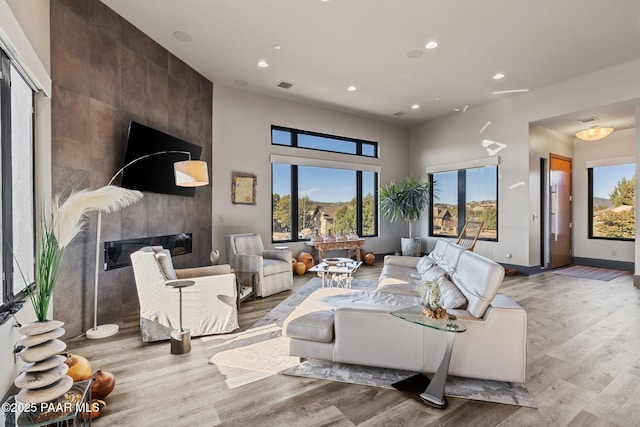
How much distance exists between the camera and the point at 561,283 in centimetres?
541

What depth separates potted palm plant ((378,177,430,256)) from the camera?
7.37 metres

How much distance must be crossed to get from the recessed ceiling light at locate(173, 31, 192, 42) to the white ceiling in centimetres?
6

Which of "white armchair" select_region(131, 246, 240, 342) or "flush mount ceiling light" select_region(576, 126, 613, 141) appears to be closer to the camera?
"white armchair" select_region(131, 246, 240, 342)

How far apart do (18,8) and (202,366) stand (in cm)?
314

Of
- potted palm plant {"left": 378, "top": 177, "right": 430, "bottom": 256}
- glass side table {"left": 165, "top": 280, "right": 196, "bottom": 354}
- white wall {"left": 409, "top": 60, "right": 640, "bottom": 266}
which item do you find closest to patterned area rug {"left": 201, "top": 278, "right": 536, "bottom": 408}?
glass side table {"left": 165, "top": 280, "right": 196, "bottom": 354}

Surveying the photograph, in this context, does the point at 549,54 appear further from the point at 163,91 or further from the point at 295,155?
the point at 163,91

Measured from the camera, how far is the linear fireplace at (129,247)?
3578 millimetres

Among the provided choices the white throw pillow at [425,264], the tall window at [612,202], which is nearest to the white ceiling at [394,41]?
the tall window at [612,202]

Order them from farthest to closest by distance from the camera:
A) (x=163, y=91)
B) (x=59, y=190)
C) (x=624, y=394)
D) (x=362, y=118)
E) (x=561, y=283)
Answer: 1. (x=362, y=118)
2. (x=561, y=283)
3. (x=163, y=91)
4. (x=59, y=190)
5. (x=624, y=394)

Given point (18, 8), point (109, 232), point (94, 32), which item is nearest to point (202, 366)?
point (109, 232)

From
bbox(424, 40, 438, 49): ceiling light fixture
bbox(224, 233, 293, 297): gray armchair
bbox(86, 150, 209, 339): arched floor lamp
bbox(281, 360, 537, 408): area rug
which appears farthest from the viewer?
bbox(224, 233, 293, 297): gray armchair

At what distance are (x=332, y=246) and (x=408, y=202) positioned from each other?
7.44ft

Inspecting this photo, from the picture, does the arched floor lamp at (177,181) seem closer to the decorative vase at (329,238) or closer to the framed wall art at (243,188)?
the framed wall art at (243,188)

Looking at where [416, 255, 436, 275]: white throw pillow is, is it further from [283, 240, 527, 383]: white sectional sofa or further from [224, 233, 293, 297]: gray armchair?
[224, 233, 293, 297]: gray armchair
